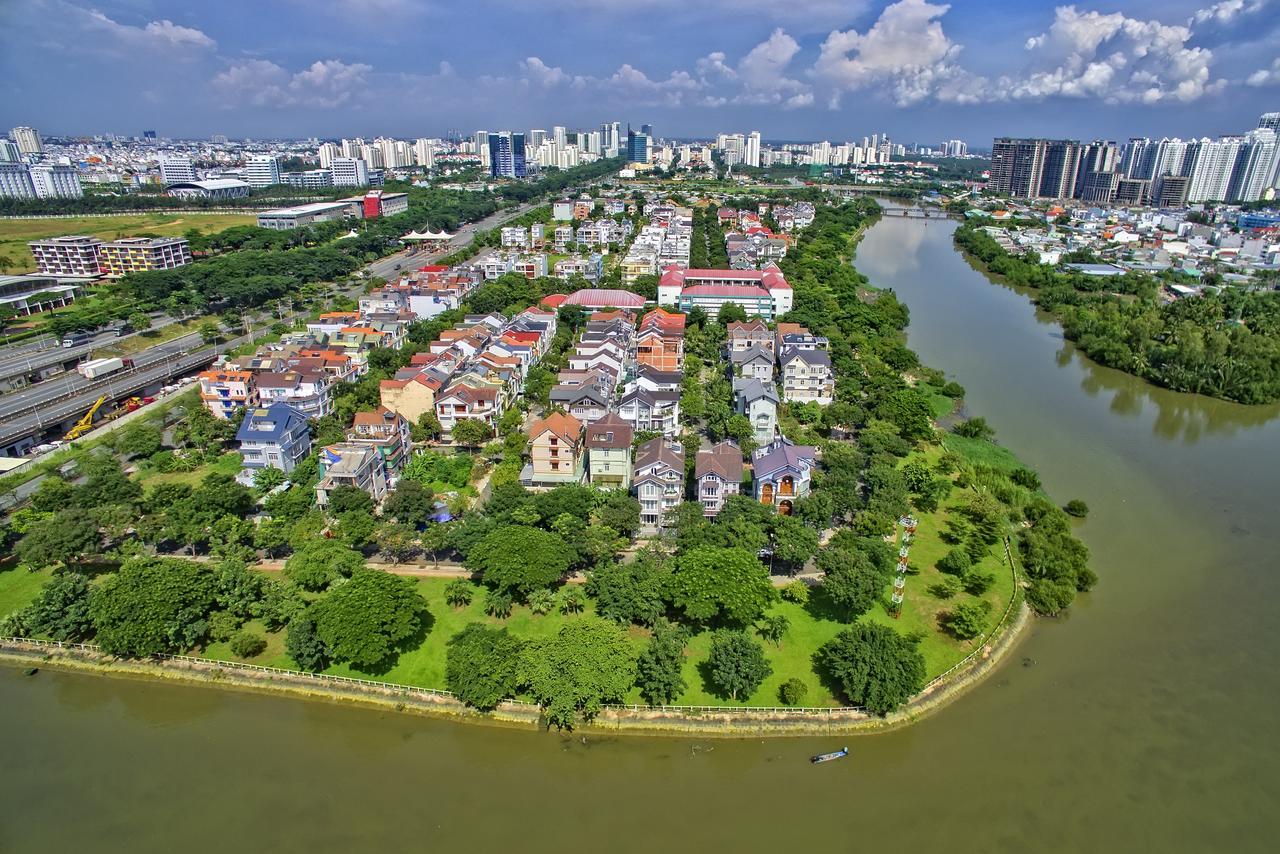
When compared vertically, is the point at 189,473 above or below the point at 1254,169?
below

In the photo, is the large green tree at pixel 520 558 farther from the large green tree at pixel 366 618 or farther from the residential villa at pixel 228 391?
the residential villa at pixel 228 391

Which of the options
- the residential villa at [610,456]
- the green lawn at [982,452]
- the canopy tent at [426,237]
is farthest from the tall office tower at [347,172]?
the green lawn at [982,452]

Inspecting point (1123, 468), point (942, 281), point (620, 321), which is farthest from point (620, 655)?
point (942, 281)

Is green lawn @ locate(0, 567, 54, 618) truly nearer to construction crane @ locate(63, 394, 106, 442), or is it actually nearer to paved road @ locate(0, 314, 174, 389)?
construction crane @ locate(63, 394, 106, 442)

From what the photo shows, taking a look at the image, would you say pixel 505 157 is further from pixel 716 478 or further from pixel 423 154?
pixel 716 478

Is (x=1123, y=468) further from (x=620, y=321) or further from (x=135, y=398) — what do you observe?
(x=135, y=398)

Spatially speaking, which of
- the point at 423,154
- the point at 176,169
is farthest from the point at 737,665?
the point at 423,154
